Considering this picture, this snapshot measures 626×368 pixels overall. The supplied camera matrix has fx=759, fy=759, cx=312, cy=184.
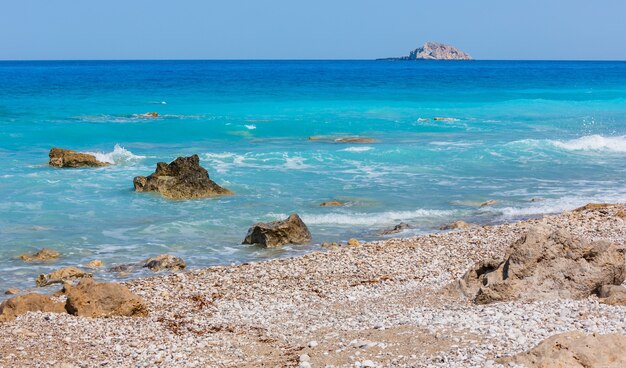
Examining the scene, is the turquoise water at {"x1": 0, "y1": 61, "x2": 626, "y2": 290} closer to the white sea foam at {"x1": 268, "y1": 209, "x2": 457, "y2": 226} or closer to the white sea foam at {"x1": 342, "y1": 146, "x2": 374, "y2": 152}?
the white sea foam at {"x1": 268, "y1": 209, "x2": 457, "y2": 226}

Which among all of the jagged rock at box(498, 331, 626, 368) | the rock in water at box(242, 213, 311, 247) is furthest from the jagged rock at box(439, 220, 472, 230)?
the jagged rock at box(498, 331, 626, 368)

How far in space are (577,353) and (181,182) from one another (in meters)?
15.8

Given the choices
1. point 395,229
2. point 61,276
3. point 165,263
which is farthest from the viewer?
point 395,229

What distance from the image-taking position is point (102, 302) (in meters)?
11.3

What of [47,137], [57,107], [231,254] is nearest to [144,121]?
[47,137]

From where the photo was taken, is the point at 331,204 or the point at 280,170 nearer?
the point at 331,204

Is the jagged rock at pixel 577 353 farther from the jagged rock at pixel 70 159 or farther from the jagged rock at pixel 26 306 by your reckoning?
the jagged rock at pixel 70 159

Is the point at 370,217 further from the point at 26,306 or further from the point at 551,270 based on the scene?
the point at 26,306

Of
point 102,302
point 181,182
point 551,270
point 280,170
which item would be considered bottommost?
point 280,170

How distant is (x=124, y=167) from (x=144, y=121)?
1687 centimetres

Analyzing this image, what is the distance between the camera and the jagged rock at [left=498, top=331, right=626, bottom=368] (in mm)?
7180

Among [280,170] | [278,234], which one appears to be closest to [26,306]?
[278,234]

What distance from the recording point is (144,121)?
43812mm

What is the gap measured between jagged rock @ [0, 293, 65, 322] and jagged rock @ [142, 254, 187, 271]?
3147 millimetres
